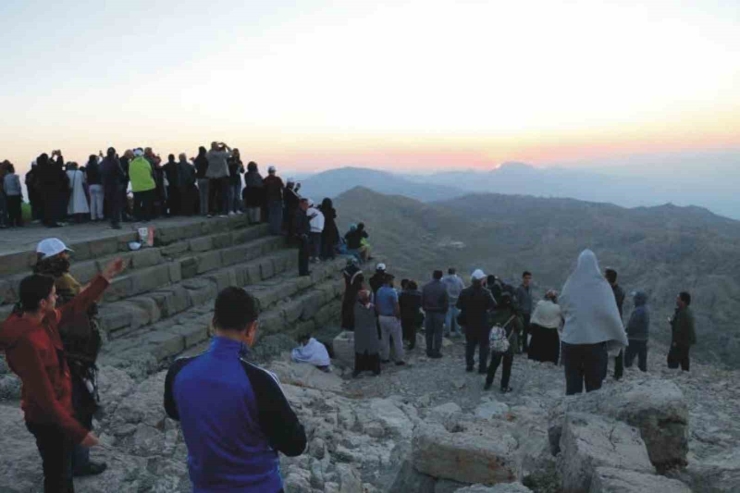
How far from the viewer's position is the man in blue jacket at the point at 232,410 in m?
2.21

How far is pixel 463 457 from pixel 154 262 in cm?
788

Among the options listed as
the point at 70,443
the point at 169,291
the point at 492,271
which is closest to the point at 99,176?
the point at 169,291

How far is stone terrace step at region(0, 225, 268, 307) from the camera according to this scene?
8.70 m

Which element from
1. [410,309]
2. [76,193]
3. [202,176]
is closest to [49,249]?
[410,309]

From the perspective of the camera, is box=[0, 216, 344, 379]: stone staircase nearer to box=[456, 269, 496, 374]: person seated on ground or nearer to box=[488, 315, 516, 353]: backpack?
box=[456, 269, 496, 374]: person seated on ground

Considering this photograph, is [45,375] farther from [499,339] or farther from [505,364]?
[505,364]

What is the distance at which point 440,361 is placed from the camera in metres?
10.5

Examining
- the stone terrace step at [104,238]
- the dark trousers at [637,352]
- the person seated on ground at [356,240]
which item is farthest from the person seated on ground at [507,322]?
the person seated on ground at [356,240]

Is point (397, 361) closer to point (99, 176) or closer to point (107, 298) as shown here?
point (107, 298)

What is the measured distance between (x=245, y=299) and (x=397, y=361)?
8.39 m

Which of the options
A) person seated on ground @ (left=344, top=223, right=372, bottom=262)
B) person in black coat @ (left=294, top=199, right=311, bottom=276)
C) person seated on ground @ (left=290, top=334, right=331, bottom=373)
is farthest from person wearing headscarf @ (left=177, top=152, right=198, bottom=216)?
person seated on ground @ (left=290, top=334, right=331, bottom=373)

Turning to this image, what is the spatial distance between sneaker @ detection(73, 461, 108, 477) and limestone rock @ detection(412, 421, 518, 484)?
2.40m

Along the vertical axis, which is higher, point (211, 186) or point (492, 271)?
point (211, 186)

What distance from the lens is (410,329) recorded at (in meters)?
11.3
